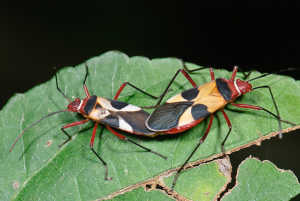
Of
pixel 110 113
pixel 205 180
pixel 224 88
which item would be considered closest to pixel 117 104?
pixel 110 113

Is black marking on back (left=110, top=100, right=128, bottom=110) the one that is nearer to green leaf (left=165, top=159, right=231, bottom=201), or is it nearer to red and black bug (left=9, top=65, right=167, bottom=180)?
red and black bug (left=9, top=65, right=167, bottom=180)

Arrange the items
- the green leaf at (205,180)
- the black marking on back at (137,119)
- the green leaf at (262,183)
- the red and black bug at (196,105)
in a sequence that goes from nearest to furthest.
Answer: the green leaf at (262,183)
the green leaf at (205,180)
the red and black bug at (196,105)
the black marking on back at (137,119)

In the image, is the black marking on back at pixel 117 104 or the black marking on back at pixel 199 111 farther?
the black marking on back at pixel 117 104

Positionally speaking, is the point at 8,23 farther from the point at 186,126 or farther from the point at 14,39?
the point at 186,126

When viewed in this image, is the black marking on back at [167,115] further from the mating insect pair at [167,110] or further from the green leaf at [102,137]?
the green leaf at [102,137]

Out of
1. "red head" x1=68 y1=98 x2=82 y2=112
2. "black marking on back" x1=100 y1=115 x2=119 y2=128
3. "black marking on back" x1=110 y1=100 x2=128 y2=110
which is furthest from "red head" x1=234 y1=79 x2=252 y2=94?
"red head" x1=68 y1=98 x2=82 y2=112

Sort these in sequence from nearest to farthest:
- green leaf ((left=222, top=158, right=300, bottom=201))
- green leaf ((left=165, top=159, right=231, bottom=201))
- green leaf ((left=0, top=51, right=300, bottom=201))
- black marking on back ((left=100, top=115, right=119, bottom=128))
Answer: green leaf ((left=222, top=158, right=300, bottom=201)) → green leaf ((left=165, top=159, right=231, bottom=201)) → green leaf ((left=0, top=51, right=300, bottom=201)) → black marking on back ((left=100, top=115, right=119, bottom=128))

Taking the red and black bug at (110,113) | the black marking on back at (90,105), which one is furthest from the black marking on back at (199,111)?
the black marking on back at (90,105)
